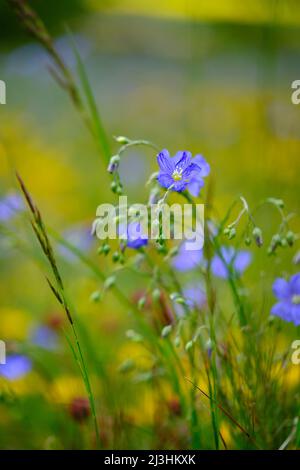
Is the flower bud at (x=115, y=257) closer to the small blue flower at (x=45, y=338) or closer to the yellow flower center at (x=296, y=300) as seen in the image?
the yellow flower center at (x=296, y=300)

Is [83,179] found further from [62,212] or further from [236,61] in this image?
[236,61]

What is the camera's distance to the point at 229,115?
366 centimetres

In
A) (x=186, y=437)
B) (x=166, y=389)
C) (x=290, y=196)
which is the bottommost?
(x=186, y=437)

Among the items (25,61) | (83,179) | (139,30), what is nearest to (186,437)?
(83,179)

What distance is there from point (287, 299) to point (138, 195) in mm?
1942

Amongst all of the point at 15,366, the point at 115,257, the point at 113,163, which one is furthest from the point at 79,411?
the point at 113,163

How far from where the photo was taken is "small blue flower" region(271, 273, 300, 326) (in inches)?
40.6

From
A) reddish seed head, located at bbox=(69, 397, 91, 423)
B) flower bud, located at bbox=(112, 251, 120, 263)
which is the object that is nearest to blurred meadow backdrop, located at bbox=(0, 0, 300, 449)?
reddish seed head, located at bbox=(69, 397, 91, 423)

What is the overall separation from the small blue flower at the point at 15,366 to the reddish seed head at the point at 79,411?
0.27 meters

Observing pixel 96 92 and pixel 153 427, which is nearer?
pixel 153 427

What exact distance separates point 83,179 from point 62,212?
39 centimetres

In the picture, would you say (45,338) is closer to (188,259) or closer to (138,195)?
(188,259)

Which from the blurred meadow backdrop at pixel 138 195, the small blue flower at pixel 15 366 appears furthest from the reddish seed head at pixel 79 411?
the small blue flower at pixel 15 366

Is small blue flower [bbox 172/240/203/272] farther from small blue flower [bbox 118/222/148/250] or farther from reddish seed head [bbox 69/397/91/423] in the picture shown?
reddish seed head [bbox 69/397/91/423]
